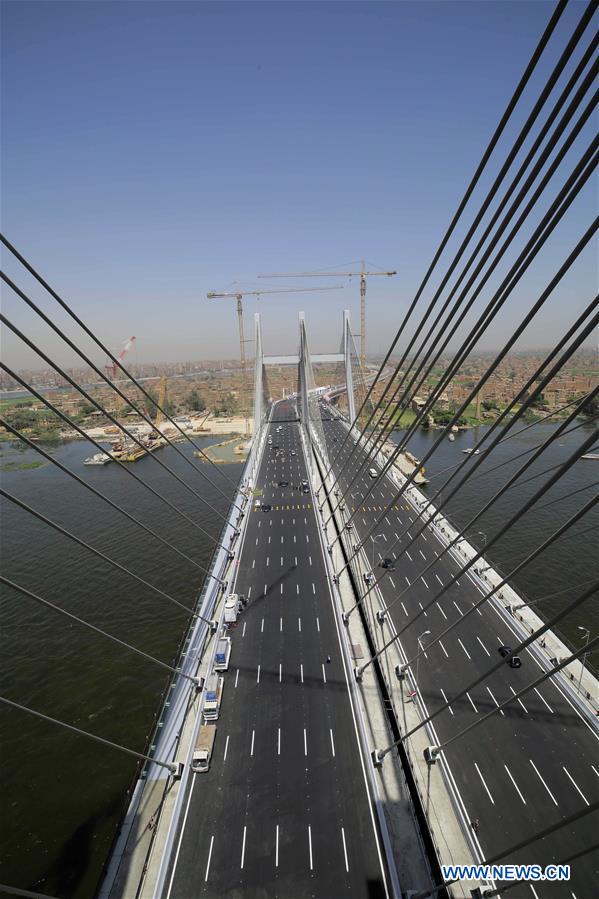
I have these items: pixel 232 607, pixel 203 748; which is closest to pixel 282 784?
pixel 203 748

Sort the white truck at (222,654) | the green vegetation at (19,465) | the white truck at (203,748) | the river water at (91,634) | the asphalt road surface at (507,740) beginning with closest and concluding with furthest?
the asphalt road surface at (507,740) < the white truck at (203,748) < the river water at (91,634) < the white truck at (222,654) < the green vegetation at (19,465)

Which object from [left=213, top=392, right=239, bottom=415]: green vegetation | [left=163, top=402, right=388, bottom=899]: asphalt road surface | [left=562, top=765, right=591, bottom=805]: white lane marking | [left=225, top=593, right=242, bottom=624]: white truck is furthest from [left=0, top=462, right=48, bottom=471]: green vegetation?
[left=562, top=765, right=591, bottom=805]: white lane marking

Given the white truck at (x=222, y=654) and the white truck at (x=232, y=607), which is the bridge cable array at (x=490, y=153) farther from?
the white truck at (x=232, y=607)

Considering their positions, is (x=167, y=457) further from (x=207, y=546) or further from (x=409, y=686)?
(x=409, y=686)

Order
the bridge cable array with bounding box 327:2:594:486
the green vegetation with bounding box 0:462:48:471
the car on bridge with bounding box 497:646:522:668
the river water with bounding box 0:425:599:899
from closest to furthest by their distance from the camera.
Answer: the bridge cable array with bounding box 327:2:594:486 < the river water with bounding box 0:425:599:899 < the car on bridge with bounding box 497:646:522:668 < the green vegetation with bounding box 0:462:48:471

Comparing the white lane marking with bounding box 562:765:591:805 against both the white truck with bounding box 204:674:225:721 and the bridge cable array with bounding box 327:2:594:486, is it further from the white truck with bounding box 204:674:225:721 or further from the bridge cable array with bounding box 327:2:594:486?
the bridge cable array with bounding box 327:2:594:486

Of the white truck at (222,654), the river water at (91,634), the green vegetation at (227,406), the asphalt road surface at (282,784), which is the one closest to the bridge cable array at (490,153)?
the asphalt road surface at (282,784)
